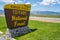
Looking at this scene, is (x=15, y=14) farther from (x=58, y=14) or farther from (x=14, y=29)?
(x=58, y=14)

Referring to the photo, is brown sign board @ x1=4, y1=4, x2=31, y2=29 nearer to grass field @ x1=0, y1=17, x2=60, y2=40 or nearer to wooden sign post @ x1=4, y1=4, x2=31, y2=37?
wooden sign post @ x1=4, y1=4, x2=31, y2=37

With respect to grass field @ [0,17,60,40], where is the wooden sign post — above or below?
above

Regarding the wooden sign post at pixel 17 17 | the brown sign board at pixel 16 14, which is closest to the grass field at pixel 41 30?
the wooden sign post at pixel 17 17

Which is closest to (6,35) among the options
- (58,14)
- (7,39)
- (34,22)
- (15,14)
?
(7,39)

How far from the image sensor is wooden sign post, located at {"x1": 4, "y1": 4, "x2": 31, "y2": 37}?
6.89 m

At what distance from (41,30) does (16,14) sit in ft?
3.46

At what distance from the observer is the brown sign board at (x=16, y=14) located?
6.87 m

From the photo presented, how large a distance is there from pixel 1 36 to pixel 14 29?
1.70 feet

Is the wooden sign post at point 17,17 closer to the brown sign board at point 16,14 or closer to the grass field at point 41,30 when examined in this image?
the brown sign board at point 16,14

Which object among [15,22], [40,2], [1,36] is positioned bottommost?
[1,36]

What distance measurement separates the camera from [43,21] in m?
8.08

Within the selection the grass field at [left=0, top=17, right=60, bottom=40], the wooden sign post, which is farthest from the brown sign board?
the grass field at [left=0, top=17, right=60, bottom=40]

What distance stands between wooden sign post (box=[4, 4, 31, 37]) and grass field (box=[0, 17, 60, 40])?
0.27 metres

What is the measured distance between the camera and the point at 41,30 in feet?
24.6
